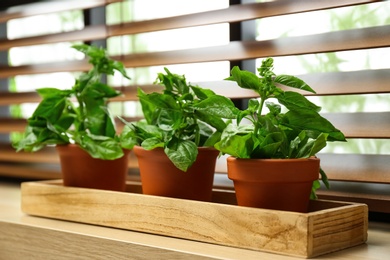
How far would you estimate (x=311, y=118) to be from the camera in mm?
1089

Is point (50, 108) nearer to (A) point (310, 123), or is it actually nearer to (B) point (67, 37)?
(B) point (67, 37)

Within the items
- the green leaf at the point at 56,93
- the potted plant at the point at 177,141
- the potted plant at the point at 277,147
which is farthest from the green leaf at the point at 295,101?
the green leaf at the point at 56,93

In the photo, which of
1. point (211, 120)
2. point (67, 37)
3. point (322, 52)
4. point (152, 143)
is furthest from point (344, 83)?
point (67, 37)

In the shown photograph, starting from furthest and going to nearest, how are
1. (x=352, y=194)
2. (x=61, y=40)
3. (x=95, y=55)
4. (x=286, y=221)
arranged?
(x=61, y=40)
(x=95, y=55)
(x=352, y=194)
(x=286, y=221)

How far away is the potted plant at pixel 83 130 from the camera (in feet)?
4.71

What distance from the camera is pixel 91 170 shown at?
145 centimetres

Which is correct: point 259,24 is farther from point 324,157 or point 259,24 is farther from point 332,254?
point 332,254

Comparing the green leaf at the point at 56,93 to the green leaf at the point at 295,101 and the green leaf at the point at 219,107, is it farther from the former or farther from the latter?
the green leaf at the point at 295,101

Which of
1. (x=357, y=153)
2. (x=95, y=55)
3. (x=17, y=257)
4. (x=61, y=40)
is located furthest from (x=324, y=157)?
(x=61, y=40)

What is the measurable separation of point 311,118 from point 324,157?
0.97 ft

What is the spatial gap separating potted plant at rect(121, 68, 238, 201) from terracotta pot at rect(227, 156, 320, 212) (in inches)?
4.7

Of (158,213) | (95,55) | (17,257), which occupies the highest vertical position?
(95,55)

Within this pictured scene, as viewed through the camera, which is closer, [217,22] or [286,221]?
[286,221]

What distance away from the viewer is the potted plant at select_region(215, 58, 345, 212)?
1062mm
